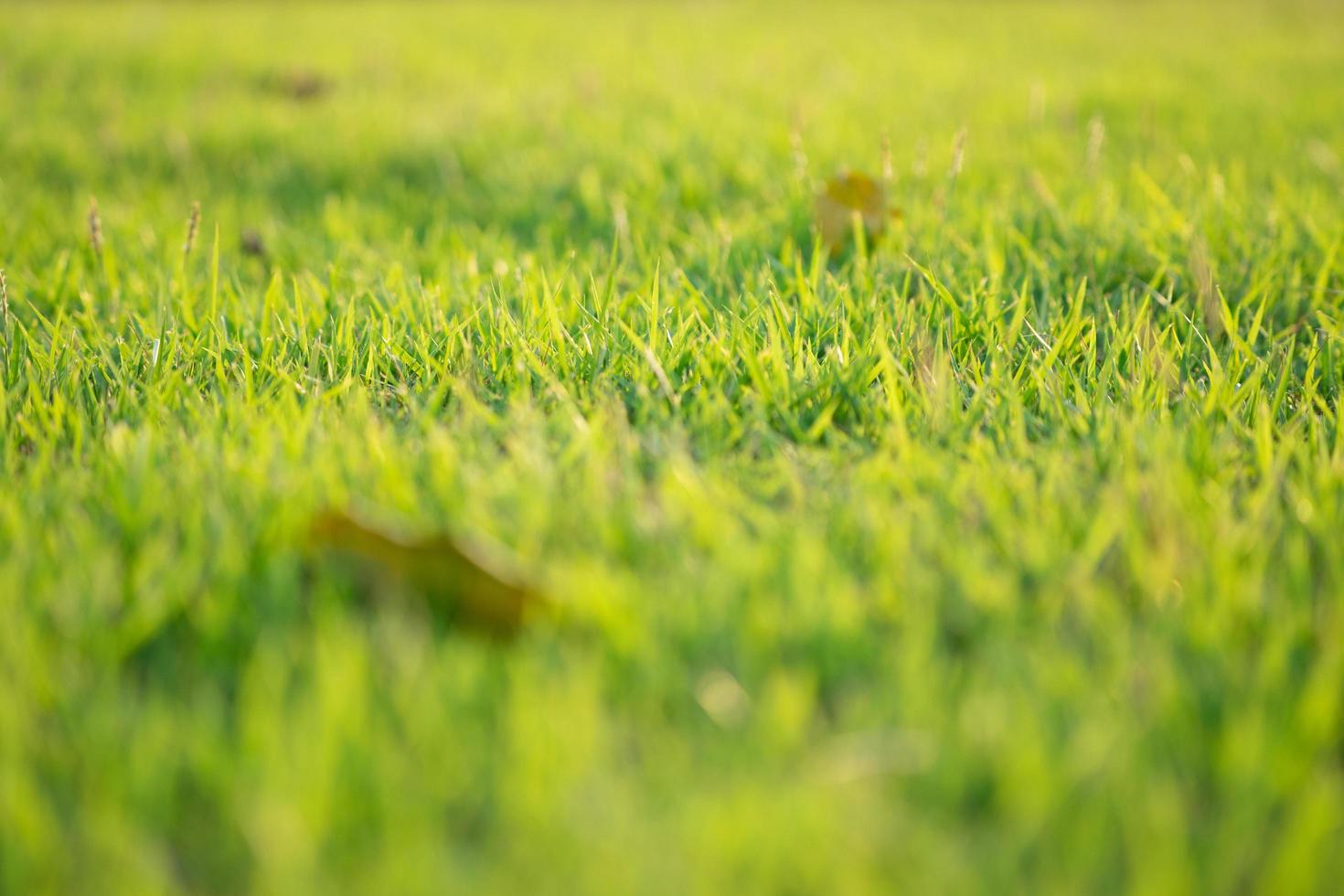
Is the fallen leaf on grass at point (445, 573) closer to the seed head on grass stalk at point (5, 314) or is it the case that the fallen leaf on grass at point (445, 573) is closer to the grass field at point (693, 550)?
the grass field at point (693, 550)

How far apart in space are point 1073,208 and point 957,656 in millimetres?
1842

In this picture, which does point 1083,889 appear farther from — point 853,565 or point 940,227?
point 940,227

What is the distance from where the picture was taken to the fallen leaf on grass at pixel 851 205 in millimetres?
2291

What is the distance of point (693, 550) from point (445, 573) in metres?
0.29

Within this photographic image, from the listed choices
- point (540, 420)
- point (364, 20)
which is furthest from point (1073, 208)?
point (364, 20)

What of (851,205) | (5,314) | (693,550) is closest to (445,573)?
(693,550)

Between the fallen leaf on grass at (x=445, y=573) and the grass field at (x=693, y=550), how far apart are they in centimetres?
2

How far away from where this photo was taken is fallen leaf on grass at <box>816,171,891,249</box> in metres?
2.29

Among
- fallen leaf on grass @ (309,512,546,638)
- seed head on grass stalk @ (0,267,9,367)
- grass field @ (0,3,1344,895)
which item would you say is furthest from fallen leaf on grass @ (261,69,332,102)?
fallen leaf on grass @ (309,512,546,638)

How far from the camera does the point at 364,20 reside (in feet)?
24.3

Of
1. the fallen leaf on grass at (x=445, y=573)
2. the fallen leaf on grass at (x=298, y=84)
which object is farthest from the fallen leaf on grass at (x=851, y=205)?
the fallen leaf on grass at (x=298, y=84)

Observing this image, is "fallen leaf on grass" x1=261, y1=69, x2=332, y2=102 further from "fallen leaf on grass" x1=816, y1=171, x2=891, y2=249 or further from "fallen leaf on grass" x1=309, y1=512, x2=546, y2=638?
"fallen leaf on grass" x1=309, y1=512, x2=546, y2=638

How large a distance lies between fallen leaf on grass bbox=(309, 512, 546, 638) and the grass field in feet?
0.07

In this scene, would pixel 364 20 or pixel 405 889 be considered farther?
pixel 364 20
